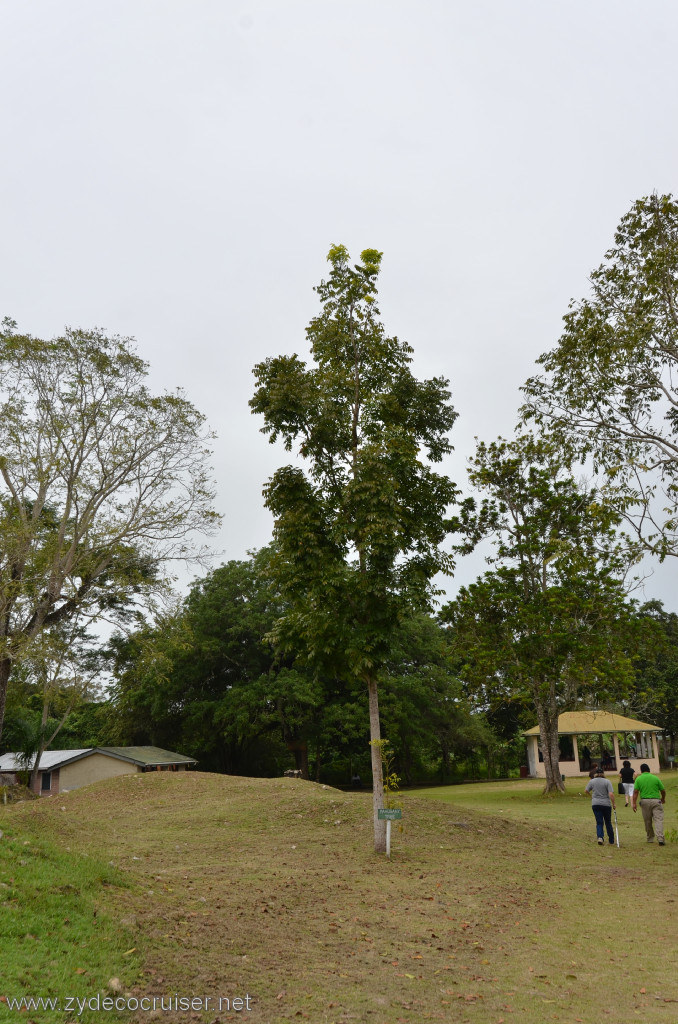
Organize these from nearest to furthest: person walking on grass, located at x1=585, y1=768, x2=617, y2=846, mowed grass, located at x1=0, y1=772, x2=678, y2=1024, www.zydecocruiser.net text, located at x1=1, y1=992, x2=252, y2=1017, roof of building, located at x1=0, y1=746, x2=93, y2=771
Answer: www.zydecocruiser.net text, located at x1=1, y1=992, x2=252, y2=1017 < mowed grass, located at x1=0, y1=772, x2=678, y2=1024 < person walking on grass, located at x1=585, y1=768, x2=617, y2=846 < roof of building, located at x1=0, y1=746, x2=93, y2=771

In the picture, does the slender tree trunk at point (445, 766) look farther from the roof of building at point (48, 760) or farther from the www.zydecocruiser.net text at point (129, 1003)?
the www.zydecocruiser.net text at point (129, 1003)

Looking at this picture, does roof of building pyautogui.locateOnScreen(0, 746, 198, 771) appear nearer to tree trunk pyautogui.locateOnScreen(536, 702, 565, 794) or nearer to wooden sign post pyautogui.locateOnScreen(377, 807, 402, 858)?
tree trunk pyautogui.locateOnScreen(536, 702, 565, 794)

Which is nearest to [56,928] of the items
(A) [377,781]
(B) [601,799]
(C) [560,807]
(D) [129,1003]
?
(D) [129,1003]

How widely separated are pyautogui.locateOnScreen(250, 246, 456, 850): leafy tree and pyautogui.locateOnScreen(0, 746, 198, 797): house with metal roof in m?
24.9

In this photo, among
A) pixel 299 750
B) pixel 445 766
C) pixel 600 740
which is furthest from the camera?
pixel 445 766

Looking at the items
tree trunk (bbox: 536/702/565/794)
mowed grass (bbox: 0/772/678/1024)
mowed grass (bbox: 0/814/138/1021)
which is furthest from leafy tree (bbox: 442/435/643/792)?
mowed grass (bbox: 0/814/138/1021)

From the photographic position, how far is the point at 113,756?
1487 inches

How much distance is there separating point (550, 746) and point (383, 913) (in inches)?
886

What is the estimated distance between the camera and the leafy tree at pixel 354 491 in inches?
573

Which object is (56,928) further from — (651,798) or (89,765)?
(89,765)

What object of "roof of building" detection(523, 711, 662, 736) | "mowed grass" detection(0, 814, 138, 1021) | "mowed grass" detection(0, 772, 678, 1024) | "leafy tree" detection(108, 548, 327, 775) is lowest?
"mowed grass" detection(0, 772, 678, 1024)

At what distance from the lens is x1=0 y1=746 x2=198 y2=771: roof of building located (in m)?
37.4

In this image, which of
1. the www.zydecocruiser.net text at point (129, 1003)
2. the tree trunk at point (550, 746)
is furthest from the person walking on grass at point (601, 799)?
the tree trunk at point (550, 746)

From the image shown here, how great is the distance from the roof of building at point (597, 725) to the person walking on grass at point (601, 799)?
2678 centimetres
